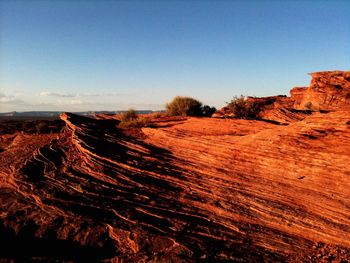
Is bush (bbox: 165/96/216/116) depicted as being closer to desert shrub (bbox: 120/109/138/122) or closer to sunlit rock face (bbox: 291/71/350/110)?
desert shrub (bbox: 120/109/138/122)

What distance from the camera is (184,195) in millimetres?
9883

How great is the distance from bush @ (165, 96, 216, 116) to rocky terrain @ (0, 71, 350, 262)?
6.71 m

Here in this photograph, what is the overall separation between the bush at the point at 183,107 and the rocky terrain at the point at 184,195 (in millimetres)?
6707

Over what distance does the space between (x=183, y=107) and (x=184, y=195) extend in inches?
472

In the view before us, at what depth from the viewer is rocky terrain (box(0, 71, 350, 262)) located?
721 cm

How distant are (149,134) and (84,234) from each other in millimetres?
7722

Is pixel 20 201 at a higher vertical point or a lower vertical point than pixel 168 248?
higher

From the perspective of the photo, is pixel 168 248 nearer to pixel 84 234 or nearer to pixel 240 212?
pixel 84 234

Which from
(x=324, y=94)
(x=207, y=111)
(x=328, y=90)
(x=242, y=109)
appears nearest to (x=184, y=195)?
(x=242, y=109)

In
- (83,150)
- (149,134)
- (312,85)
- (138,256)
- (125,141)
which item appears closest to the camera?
(138,256)

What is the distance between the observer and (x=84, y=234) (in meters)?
7.48

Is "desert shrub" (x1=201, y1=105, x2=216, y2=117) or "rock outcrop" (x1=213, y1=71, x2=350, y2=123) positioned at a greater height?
"rock outcrop" (x1=213, y1=71, x2=350, y2=123)

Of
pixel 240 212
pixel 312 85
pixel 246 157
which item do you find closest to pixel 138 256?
pixel 240 212

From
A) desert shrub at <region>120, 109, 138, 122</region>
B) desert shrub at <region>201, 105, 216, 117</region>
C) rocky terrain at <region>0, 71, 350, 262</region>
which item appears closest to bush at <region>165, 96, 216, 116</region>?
desert shrub at <region>201, 105, 216, 117</region>
